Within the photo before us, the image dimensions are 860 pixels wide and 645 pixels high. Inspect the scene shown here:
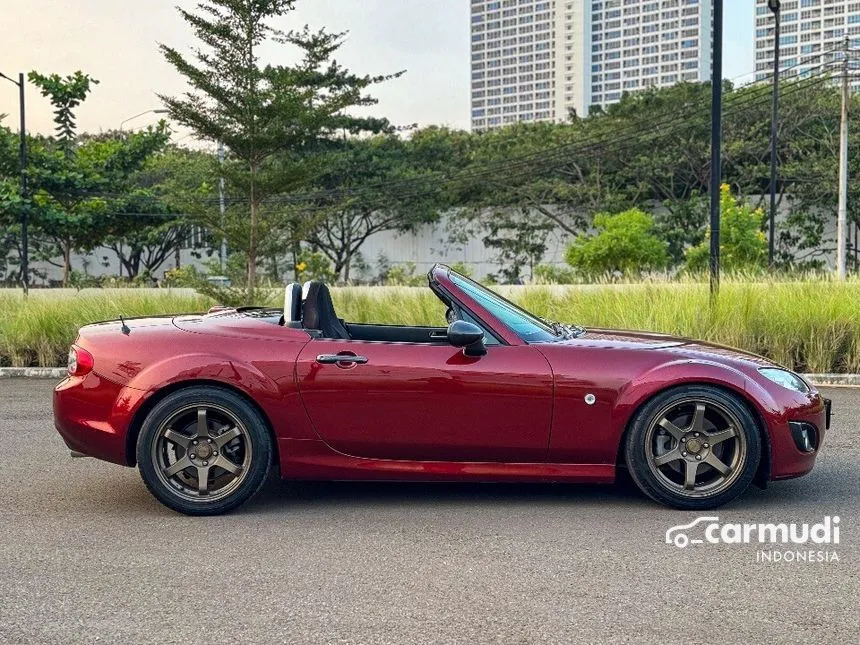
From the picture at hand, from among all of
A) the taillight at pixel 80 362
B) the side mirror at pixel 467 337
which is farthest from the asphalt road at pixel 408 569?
the side mirror at pixel 467 337

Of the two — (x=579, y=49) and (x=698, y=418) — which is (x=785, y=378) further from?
(x=579, y=49)

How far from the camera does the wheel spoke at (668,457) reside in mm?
5598

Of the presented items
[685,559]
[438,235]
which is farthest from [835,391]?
[438,235]

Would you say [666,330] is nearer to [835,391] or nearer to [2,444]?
[835,391]

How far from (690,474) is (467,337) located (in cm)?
144

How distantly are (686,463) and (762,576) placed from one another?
1.07 m

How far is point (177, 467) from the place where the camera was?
5617 mm

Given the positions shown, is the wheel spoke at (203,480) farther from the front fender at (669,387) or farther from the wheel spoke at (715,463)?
the wheel spoke at (715,463)

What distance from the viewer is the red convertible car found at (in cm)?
560

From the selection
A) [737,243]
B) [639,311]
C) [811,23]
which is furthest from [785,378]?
[811,23]

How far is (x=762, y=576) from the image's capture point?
4598mm

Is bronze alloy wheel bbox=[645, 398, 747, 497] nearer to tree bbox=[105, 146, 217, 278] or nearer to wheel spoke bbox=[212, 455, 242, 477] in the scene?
wheel spoke bbox=[212, 455, 242, 477]

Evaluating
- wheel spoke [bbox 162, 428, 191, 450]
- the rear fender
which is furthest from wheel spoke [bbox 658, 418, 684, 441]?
wheel spoke [bbox 162, 428, 191, 450]

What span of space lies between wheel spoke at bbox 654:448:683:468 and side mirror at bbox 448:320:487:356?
112 cm
